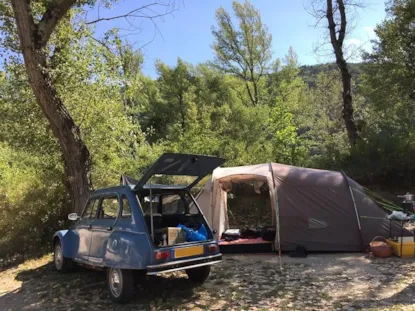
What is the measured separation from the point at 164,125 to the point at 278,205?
2235 cm

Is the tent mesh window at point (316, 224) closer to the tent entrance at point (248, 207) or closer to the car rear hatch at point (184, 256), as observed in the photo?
the tent entrance at point (248, 207)

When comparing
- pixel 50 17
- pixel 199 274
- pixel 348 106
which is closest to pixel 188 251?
pixel 199 274

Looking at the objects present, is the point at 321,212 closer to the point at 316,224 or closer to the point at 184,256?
the point at 316,224

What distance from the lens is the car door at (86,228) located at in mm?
6666

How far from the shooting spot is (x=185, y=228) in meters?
6.02

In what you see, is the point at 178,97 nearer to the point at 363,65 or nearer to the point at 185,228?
the point at 363,65

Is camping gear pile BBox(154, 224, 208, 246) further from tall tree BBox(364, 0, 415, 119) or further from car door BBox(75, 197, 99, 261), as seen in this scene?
tall tree BBox(364, 0, 415, 119)

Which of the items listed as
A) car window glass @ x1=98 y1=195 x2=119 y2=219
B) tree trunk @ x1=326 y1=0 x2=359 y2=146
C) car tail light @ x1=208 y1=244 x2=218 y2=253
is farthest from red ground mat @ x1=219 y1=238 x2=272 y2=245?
tree trunk @ x1=326 y1=0 x2=359 y2=146

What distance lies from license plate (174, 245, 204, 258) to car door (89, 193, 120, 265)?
1.17 m

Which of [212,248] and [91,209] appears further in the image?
[91,209]

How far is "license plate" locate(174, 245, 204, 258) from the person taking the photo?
216 inches

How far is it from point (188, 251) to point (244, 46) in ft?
77.3

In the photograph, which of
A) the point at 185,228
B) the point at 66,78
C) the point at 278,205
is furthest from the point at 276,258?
the point at 66,78

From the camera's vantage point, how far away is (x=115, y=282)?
5.73 m
